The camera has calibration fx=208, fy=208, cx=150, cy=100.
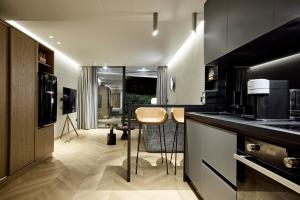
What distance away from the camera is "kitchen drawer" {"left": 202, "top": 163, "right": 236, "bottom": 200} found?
1.44 metres

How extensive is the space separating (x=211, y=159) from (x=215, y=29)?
1443 mm

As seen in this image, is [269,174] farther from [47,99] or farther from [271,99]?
[47,99]

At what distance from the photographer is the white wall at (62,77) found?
6070 millimetres

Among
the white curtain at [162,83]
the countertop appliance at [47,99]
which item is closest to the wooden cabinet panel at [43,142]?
the countertop appliance at [47,99]

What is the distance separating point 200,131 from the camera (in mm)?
2127

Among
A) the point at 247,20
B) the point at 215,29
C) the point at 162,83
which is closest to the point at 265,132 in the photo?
the point at 247,20

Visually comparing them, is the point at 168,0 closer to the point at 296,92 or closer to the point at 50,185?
the point at 296,92

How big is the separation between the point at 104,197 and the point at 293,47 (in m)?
2.36

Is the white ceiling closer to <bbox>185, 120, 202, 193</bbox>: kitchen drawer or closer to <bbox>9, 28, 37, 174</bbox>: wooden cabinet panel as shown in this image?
<bbox>9, 28, 37, 174</bbox>: wooden cabinet panel

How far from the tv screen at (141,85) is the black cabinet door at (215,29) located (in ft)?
21.1

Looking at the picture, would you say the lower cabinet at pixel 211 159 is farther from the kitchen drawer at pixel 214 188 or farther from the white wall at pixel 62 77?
the white wall at pixel 62 77

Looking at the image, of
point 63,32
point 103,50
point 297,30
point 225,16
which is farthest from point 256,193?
point 103,50

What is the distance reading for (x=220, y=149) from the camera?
1.61 meters

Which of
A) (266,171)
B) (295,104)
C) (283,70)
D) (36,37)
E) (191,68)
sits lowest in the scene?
(266,171)
